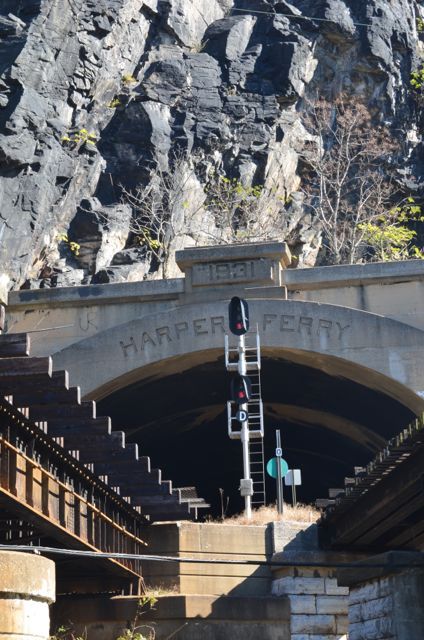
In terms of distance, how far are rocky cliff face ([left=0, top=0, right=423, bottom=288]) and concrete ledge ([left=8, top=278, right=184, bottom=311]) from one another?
1272 centimetres

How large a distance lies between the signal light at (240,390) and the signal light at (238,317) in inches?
50.9

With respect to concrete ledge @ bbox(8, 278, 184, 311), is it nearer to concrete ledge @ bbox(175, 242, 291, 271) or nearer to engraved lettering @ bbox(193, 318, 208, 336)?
concrete ledge @ bbox(175, 242, 291, 271)

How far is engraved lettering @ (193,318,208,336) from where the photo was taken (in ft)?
119

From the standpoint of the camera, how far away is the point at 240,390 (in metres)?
33.9

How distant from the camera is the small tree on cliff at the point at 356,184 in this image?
202 feet

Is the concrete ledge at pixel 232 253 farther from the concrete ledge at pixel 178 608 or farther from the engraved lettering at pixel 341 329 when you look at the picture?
the concrete ledge at pixel 178 608

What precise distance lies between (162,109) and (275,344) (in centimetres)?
2752

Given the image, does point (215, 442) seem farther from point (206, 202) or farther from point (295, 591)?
point (295, 591)

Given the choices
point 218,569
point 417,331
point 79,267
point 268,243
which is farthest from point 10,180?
point 218,569

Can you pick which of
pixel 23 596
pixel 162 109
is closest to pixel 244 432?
pixel 23 596

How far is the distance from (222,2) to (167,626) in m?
48.3

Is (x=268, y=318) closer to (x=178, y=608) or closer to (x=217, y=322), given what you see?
(x=217, y=322)

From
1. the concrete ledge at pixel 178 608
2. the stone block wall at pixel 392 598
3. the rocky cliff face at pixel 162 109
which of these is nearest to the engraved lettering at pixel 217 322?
the concrete ledge at pixel 178 608

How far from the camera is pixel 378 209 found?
62.1 m
